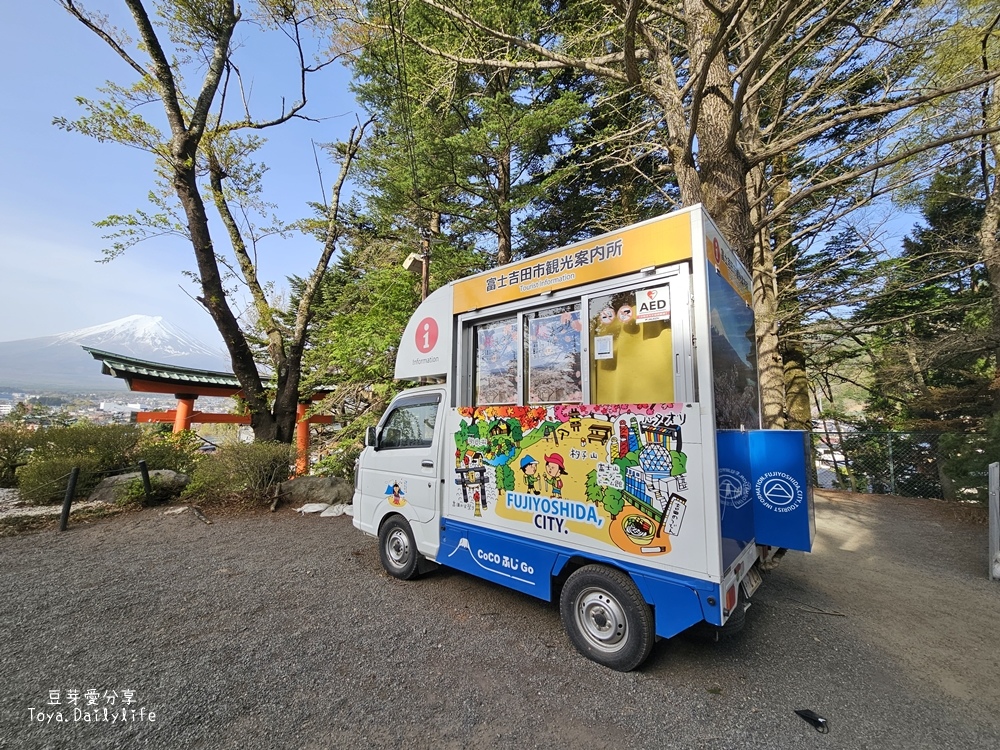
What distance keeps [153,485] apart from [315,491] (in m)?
3.13

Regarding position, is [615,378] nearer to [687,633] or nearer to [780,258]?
[687,633]

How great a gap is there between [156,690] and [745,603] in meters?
3.92

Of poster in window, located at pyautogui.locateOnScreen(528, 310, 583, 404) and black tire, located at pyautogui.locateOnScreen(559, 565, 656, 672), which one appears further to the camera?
poster in window, located at pyautogui.locateOnScreen(528, 310, 583, 404)

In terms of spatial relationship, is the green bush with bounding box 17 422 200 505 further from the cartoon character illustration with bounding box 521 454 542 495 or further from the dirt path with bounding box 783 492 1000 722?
the dirt path with bounding box 783 492 1000 722

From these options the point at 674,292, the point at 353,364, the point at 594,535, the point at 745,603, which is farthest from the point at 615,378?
the point at 353,364

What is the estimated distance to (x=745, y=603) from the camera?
9.12 ft

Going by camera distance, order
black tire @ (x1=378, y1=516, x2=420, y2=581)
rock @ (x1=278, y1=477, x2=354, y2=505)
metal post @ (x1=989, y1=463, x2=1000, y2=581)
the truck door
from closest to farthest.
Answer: the truck door, black tire @ (x1=378, y1=516, x2=420, y2=581), metal post @ (x1=989, y1=463, x2=1000, y2=581), rock @ (x1=278, y1=477, x2=354, y2=505)

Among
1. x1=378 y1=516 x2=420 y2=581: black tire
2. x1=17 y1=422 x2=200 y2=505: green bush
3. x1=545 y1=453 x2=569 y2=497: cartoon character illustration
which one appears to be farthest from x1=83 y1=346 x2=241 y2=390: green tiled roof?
x1=545 y1=453 x2=569 y2=497: cartoon character illustration

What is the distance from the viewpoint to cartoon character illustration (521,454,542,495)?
10.4ft

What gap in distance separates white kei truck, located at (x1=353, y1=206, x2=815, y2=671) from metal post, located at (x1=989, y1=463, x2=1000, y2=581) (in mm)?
3192

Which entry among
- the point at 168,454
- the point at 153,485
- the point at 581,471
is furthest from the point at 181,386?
the point at 581,471

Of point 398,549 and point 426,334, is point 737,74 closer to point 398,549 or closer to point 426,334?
point 426,334

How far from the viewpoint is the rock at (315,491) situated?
26.5 feet

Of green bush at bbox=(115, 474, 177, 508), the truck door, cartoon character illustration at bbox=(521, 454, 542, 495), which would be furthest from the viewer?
green bush at bbox=(115, 474, 177, 508)
